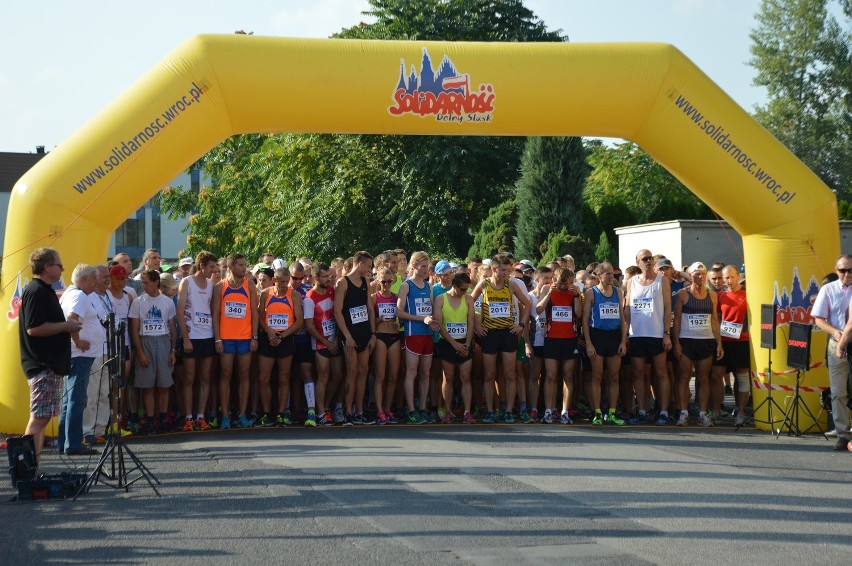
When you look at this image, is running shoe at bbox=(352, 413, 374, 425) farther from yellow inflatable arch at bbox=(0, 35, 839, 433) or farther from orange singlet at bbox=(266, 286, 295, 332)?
yellow inflatable arch at bbox=(0, 35, 839, 433)

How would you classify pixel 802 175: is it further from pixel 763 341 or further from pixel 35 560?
pixel 35 560

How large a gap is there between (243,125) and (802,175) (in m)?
6.33

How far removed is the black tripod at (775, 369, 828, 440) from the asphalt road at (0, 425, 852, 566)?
80cm

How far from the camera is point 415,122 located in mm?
11734

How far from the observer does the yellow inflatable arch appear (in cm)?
1110

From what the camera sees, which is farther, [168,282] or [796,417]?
[168,282]

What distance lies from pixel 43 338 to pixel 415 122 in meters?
4.86

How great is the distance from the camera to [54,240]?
436 inches

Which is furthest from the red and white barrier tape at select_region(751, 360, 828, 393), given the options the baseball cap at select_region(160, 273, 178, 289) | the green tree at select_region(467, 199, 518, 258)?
the green tree at select_region(467, 199, 518, 258)

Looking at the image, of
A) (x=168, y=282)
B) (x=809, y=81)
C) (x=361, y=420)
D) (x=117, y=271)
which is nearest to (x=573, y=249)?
(x=361, y=420)

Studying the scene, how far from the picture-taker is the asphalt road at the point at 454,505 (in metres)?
6.39

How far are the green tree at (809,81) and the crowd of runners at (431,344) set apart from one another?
158ft

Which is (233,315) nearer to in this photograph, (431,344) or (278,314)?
(278,314)

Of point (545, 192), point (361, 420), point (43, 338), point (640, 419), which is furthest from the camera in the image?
point (545, 192)
